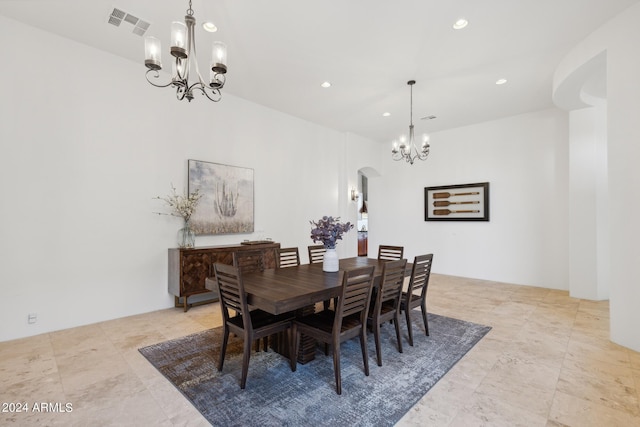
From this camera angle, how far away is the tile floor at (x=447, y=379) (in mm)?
1957

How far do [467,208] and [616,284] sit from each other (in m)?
3.56

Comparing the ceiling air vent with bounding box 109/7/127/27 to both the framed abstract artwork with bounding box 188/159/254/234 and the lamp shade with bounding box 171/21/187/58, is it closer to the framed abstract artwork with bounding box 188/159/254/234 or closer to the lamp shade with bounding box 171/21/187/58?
the lamp shade with bounding box 171/21/187/58

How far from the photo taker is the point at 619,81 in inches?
119

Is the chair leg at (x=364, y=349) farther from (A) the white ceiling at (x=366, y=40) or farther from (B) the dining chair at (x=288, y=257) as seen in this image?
(A) the white ceiling at (x=366, y=40)

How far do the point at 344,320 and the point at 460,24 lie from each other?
10.8 feet

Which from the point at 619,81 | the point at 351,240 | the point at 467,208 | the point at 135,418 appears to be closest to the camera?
the point at 135,418

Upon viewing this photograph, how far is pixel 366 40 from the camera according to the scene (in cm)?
339

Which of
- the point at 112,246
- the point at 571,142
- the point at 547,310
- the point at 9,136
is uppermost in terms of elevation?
the point at 571,142

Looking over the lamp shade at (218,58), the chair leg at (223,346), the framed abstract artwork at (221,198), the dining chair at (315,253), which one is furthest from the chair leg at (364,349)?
the framed abstract artwork at (221,198)

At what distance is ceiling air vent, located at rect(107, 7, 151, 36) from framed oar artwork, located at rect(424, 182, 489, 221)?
20.4 ft

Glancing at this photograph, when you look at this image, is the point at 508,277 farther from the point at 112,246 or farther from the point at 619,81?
the point at 112,246

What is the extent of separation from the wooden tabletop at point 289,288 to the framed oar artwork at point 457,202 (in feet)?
13.2

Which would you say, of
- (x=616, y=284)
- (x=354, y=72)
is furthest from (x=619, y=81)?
(x=354, y=72)

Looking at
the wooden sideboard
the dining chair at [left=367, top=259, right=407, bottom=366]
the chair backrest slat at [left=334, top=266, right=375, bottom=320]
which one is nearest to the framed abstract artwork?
the wooden sideboard
